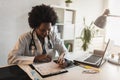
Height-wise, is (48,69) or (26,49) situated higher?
(26,49)

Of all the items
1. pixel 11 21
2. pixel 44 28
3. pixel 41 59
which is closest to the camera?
pixel 41 59

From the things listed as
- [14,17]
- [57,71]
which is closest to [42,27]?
[57,71]

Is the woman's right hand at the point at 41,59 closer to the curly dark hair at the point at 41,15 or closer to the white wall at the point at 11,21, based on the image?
the curly dark hair at the point at 41,15

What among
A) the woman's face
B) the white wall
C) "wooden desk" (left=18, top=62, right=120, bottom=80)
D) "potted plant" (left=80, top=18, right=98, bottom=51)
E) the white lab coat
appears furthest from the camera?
"potted plant" (left=80, top=18, right=98, bottom=51)

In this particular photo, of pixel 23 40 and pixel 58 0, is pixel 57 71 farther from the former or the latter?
pixel 58 0

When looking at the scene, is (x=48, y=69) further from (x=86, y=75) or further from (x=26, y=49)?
(x=26, y=49)

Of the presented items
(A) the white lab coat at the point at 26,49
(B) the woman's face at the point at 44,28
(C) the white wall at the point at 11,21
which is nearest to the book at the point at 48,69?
(A) the white lab coat at the point at 26,49

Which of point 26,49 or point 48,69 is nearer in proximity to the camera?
point 48,69

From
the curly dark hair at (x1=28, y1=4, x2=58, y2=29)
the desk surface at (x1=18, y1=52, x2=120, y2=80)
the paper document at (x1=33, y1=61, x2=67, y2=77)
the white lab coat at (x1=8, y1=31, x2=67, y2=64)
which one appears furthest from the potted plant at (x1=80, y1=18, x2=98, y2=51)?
the paper document at (x1=33, y1=61, x2=67, y2=77)

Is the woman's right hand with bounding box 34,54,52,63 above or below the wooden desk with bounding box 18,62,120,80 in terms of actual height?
above

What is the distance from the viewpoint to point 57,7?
281 cm

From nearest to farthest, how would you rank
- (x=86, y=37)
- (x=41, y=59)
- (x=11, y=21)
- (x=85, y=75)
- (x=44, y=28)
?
1. (x=85, y=75)
2. (x=41, y=59)
3. (x=44, y=28)
4. (x=11, y=21)
5. (x=86, y=37)

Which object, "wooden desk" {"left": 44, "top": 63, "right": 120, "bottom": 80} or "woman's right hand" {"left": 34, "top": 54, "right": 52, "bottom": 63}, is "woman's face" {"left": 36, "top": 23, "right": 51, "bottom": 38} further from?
"wooden desk" {"left": 44, "top": 63, "right": 120, "bottom": 80}

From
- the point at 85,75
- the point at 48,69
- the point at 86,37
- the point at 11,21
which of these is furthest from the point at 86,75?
the point at 86,37
